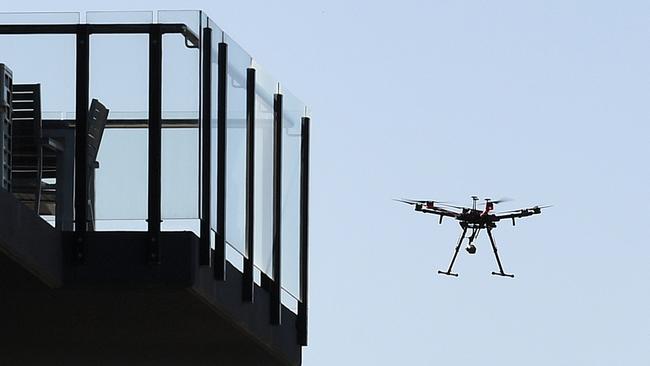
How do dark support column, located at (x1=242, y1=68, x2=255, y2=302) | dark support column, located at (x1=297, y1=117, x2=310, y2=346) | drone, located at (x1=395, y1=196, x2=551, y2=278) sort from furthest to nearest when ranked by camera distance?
drone, located at (x1=395, y1=196, x2=551, y2=278), dark support column, located at (x1=297, y1=117, x2=310, y2=346), dark support column, located at (x1=242, y1=68, x2=255, y2=302)

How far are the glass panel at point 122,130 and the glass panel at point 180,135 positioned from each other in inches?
5.6

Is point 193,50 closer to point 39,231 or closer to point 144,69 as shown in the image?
point 144,69

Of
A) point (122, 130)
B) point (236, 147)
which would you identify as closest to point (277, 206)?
point (236, 147)

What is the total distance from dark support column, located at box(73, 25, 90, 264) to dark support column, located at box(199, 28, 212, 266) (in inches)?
30.9

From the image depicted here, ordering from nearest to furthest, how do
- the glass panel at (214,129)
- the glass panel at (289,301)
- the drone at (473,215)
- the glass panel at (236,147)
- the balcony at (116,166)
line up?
1. the balcony at (116,166)
2. the glass panel at (214,129)
3. the glass panel at (236,147)
4. the glass panel at (289,301)
5. the drone at (473,215)

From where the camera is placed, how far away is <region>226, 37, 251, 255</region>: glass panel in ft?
50.4

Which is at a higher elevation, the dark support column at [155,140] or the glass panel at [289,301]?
the dark support column at [155,140]

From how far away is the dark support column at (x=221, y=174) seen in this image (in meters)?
14.9

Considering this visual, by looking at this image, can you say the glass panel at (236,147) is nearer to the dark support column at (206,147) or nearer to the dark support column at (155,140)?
the dark support column at (206,147)

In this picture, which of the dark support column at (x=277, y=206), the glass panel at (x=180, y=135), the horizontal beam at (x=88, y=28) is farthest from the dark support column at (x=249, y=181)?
the horizontal beam at (x=88, y=28)

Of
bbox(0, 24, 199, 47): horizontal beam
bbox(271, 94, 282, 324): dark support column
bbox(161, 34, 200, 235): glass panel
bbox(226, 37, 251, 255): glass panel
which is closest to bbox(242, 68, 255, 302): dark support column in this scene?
bbox(226, 37, 251, 255): glass panel

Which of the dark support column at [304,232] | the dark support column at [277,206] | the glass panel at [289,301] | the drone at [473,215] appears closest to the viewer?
the dark support column at [277,206]

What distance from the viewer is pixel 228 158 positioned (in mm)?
15336

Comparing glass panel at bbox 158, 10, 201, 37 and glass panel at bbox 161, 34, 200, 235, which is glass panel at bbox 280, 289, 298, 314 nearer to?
glass panel at bbox 161, 34, 200, 235
